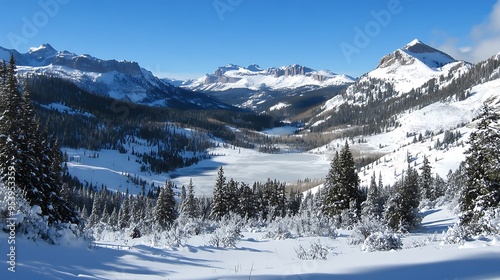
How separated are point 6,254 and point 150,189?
166561 mm

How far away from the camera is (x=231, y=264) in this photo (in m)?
11.3

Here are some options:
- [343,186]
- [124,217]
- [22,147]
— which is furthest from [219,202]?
[124,217]

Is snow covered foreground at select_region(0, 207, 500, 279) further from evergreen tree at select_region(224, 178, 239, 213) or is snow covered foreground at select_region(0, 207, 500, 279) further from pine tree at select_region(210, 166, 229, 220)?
evergreen tree at select_region(224, 178, 239, 213)

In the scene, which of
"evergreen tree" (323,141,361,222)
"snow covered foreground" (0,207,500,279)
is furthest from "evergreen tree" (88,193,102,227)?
"snow covered foreground" (0,207,500,279)

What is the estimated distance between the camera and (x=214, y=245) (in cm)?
1473

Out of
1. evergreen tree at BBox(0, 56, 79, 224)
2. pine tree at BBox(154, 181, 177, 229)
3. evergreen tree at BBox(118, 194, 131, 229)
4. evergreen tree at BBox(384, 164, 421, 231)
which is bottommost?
evergreen tree at BBox(118, 194, 131, 229)

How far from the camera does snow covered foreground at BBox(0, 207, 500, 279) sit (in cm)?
768

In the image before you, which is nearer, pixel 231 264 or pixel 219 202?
pixel 231 264

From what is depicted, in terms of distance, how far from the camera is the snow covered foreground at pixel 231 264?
768cm

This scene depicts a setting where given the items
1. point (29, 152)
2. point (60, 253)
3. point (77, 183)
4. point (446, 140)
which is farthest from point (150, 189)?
point (60, 253)

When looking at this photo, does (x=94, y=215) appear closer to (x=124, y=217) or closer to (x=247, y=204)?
(x=124, y=217)

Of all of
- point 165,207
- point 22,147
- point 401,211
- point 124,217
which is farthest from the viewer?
point 124,217

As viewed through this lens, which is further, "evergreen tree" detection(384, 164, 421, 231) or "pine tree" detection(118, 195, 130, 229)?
"pine tree" detection(118, 195, 130, 229)

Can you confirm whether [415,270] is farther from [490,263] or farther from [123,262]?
[123,262]
